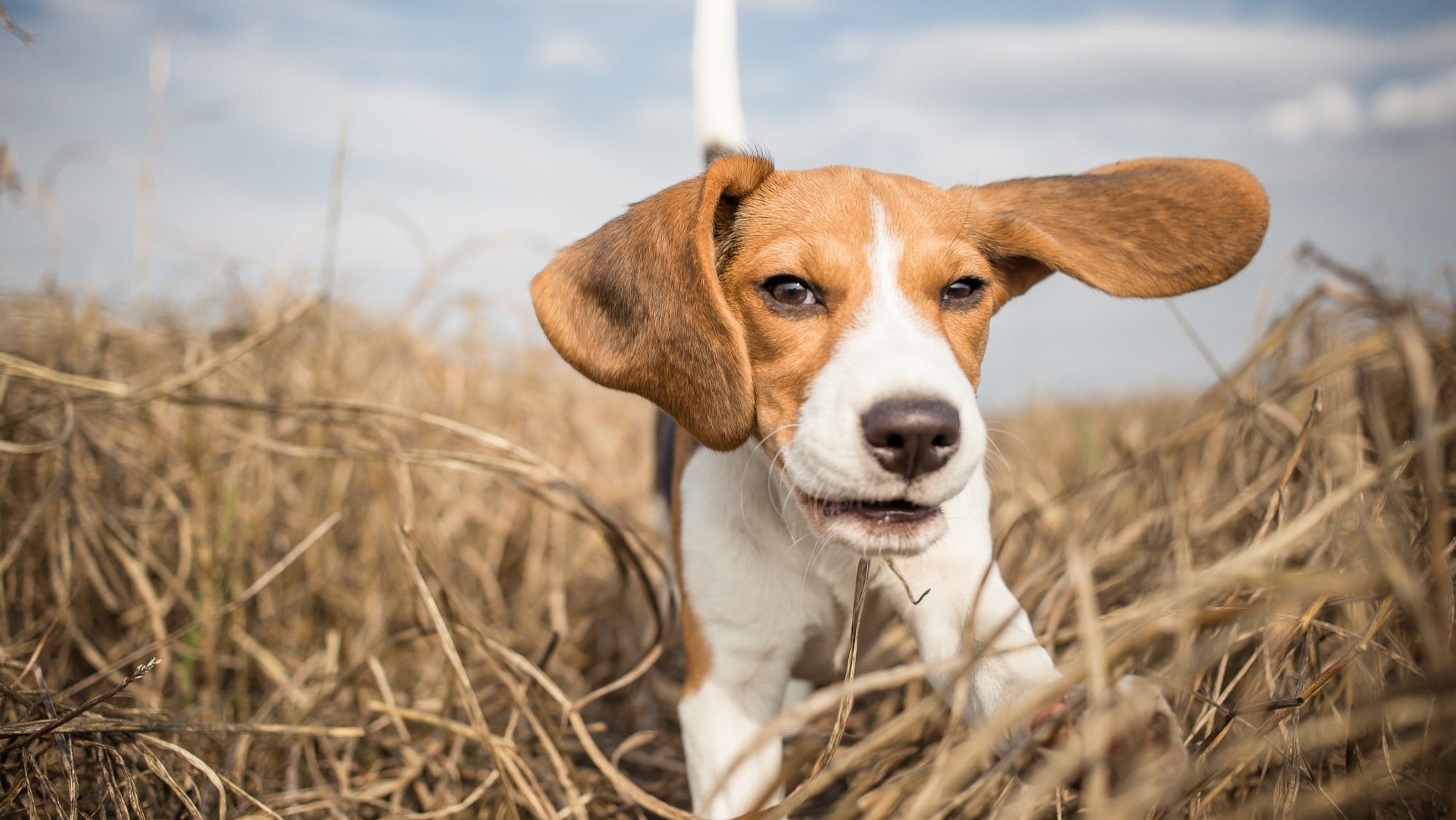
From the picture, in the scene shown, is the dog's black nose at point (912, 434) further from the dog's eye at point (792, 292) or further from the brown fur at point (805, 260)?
the dog's eye at point (792, 292)

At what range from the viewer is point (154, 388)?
2.86m

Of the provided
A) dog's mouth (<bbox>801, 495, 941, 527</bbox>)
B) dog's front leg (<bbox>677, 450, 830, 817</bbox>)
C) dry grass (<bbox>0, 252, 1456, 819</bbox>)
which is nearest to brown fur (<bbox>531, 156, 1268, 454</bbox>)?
dog's mouth (<bbox>801, 495, 941, 527</bbox>)

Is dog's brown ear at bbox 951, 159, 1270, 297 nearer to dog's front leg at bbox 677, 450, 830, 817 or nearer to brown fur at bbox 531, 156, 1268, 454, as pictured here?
brown fur at bbox 531, 156, 1268, 454

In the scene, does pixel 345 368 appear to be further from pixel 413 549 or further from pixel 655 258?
pixel 655 258

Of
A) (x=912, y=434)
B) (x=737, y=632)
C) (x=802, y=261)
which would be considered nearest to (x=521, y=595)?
(x=737, y=632)

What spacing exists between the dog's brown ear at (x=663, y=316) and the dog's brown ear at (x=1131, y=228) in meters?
0.74

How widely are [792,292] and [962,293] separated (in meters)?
0.42

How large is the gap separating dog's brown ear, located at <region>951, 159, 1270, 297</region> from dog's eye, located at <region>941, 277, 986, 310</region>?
0.16m

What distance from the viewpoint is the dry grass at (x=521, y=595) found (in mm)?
1376

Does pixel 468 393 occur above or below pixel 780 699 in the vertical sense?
above

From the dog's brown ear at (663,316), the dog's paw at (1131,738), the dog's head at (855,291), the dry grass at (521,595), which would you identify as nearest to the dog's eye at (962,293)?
the dog's head at (855,291)

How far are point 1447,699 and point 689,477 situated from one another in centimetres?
171

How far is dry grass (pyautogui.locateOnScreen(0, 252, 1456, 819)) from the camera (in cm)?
138

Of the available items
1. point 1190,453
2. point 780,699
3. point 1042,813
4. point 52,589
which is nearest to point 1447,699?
point 1042,813
